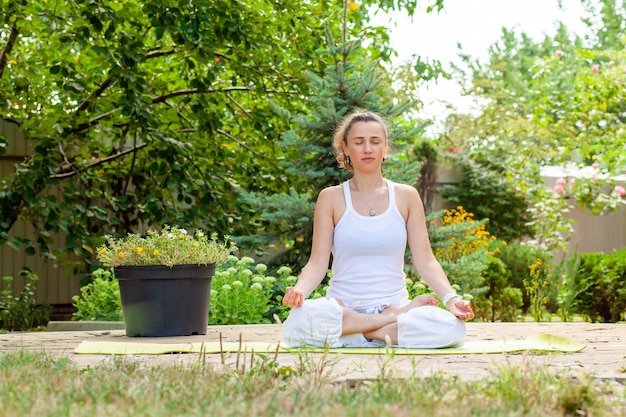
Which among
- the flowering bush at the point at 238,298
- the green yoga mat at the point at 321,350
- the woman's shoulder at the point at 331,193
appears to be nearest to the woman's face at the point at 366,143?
the woman's shoulder at the point at 331,193

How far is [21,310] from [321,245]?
4908mm

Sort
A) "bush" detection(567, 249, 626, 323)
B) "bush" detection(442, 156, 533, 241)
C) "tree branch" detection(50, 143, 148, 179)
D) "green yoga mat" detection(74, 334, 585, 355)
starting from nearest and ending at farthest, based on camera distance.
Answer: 1. "green yoga mat" detection(74, 334, 585, 355)
2. "tree branch" detection(50, 143, 148, 179)
3. "bush" detection(567, 249, 626, 323)
4. "bush" detection(442, 156, 533, 241)

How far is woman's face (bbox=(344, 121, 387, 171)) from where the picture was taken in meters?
4.41

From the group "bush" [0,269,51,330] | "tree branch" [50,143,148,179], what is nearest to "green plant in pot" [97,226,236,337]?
"tree branch" [50,143,148,179]

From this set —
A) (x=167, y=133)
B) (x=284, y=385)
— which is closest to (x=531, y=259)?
(x=167, y=133)

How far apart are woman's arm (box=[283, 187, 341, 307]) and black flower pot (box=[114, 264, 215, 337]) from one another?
3.04ft

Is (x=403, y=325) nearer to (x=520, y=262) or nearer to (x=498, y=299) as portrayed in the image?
(x=498, y=299)

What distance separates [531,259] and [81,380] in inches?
287

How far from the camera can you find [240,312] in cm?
619

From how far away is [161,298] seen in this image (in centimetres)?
500

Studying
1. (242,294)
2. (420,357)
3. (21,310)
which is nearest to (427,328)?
(420,357)

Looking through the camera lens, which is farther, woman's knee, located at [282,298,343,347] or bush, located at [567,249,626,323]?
bush, located at [567,249,626,323]

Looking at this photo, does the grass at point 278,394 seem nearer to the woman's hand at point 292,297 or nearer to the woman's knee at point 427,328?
the woman's hand at point 292,297

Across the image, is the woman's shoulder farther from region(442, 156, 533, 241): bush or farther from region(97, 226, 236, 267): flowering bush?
region(442, 156, 533, 241): bush
